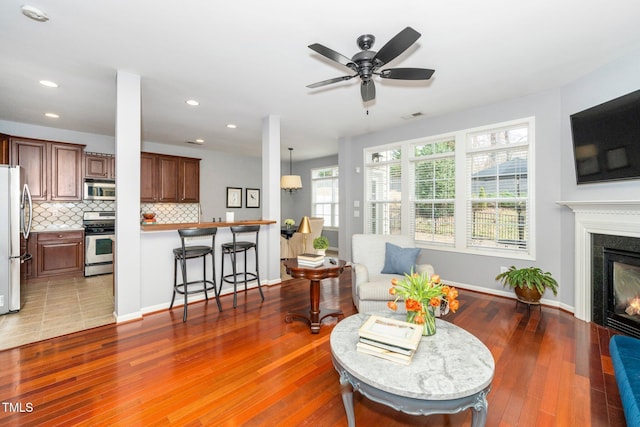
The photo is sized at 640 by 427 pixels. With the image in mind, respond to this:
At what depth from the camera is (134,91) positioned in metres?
3.15

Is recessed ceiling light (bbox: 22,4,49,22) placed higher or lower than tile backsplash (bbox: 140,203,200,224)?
higher

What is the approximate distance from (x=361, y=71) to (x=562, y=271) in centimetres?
347

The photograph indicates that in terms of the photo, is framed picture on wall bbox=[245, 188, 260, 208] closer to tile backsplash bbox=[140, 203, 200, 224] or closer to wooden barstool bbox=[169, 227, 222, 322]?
tile backsplash bbox=[140, 203, 200, 224]

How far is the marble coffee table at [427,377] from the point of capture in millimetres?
1270

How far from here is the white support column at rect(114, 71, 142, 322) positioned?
9.95 feet

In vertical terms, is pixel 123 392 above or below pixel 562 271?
below

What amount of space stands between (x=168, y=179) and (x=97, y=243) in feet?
6.14

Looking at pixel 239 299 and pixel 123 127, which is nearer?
pixel 123 127

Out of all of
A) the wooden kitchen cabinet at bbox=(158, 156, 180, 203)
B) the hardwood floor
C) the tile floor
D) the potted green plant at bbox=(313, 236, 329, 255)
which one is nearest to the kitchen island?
the hardwood floor

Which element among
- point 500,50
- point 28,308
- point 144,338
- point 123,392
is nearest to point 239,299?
point 144,338

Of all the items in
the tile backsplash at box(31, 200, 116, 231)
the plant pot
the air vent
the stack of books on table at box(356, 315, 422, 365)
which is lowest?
the plant pot

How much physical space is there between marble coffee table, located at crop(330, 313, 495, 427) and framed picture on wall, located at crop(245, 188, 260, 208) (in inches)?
276

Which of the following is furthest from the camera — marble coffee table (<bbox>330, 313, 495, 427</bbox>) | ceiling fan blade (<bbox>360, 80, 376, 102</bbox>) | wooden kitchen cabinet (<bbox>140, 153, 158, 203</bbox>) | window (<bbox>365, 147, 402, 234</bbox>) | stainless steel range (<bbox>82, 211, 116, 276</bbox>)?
wooden kitchen cabinet (<bbox>140, 153, 158, 203</bbox>)

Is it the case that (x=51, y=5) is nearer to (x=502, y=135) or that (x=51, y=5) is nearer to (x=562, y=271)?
(x=502, y=135)
